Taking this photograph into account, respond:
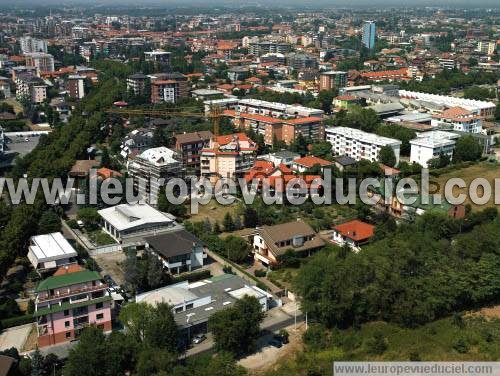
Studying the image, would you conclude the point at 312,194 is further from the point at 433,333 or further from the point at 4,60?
the point at 4,60

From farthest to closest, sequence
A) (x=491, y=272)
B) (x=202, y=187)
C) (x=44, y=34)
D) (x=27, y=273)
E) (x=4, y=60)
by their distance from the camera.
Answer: (x=44, y=34) → (x=4, y=60) → (x=202, y=187) → (x=27, y=273) → (x=491, y=272)

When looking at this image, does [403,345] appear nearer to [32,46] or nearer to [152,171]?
[152,171]

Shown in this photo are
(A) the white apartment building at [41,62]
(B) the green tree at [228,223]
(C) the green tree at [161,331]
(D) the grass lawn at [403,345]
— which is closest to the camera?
(C) the green tree at [161,331]

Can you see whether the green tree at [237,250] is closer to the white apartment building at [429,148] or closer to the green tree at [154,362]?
the green tree at [154,362]

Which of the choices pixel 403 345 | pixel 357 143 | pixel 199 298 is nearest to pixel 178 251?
pixel 199 298

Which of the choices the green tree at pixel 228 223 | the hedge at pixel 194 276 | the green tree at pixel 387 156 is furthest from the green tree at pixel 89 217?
the green tree at pixel 387 156

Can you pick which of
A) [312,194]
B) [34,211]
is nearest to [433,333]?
[312,194]
